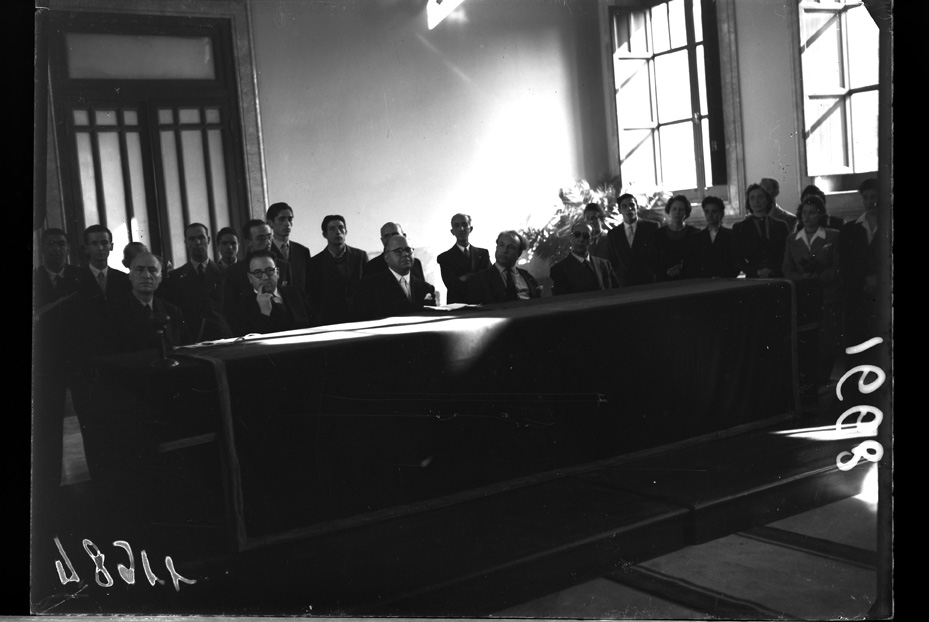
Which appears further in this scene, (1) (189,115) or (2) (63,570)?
(2) (63,570)

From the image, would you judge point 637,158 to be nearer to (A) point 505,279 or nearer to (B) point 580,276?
(B) point 580,276

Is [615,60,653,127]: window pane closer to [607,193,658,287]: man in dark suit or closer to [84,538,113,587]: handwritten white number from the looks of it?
[607,193,658,287]: man in dark suit

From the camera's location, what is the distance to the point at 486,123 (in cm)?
317

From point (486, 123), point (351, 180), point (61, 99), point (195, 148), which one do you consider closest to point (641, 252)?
point (486, 123)

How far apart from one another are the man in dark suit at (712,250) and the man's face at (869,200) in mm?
388

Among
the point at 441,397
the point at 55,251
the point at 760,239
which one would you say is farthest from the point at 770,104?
the point at 55,251

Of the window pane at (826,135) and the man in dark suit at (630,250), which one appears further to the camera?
the man in dark suit at (630,250)

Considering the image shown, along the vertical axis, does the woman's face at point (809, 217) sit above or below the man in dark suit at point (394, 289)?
above

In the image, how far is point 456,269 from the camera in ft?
10.2

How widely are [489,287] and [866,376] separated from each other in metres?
1.15

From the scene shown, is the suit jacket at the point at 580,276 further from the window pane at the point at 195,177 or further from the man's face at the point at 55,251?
the man's face at the point at 55,251

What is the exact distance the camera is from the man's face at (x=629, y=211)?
3139mm

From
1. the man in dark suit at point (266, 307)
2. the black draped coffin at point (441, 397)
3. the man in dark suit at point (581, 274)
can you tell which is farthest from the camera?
the man in dark suit at point (581, 274)

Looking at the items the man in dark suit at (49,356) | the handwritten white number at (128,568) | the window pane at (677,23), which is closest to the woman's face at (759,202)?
the window pane at (677,23)
